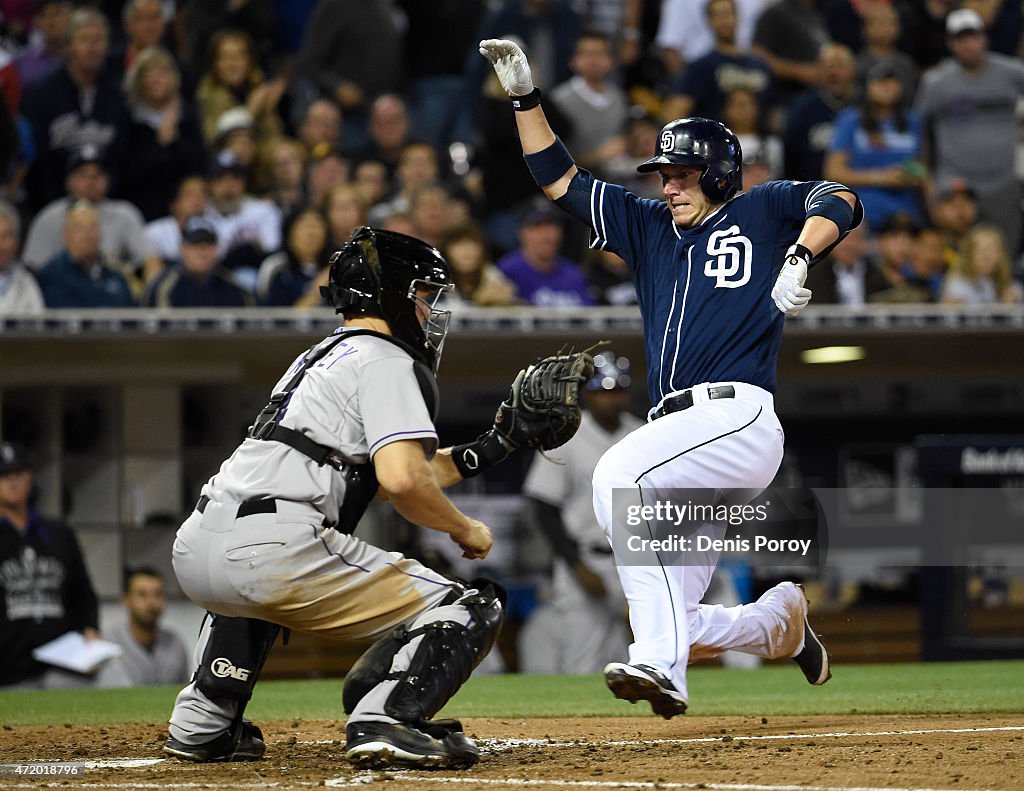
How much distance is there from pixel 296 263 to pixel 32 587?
7.50 ft

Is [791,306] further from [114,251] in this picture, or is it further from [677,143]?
[114,251]

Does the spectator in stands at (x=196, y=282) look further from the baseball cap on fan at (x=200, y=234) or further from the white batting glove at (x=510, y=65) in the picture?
the white batting glove at (x=510, y=65)

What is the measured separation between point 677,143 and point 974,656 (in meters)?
4.39

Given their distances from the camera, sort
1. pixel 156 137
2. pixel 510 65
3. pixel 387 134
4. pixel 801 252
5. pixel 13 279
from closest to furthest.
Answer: pixel 801 252 → pixel 510 65 → pixel 13 279 → pixel 156 137 → pixel 387 134

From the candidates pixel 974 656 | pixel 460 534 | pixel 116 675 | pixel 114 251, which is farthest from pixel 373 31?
pixel 460 534

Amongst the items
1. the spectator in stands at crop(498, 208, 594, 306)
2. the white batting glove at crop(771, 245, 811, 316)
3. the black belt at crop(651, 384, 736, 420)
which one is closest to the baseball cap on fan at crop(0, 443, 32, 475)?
the spectator in stands at crop(498, 208, 594, 306)

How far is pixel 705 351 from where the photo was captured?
4.45 m

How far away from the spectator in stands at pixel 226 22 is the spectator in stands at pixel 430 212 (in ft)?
7.48

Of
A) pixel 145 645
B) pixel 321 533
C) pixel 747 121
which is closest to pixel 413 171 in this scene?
pixel 747 121

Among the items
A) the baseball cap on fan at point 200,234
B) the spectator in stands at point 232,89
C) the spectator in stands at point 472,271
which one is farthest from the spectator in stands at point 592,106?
the baseball cap on fan at point 200,234

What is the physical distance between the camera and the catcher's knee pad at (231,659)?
4023mm

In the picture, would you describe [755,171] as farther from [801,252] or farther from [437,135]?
[801,252]

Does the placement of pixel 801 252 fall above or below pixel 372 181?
above

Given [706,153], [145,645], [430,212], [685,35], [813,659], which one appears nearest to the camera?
[706,153]
